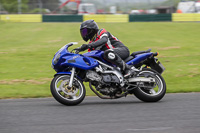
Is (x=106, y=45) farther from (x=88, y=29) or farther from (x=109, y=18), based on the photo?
(x=109, y=18)

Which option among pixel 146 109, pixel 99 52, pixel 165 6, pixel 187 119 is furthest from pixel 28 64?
pixel 165 6

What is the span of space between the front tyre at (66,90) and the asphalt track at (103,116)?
129 millimetres

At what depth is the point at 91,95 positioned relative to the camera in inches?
318

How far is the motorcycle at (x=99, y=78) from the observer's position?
657cm

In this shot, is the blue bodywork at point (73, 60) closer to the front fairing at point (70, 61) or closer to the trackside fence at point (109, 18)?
the front fairing at point (70, 61)

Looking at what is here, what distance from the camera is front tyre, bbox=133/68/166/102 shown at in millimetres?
6922

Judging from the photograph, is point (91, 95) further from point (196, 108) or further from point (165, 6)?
point (165, 6)

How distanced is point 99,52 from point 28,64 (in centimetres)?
643

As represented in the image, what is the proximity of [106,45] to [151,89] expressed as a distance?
120 centimetres

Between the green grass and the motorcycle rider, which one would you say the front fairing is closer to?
the motorcycle rider

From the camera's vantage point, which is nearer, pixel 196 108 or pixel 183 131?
pixel 183 131

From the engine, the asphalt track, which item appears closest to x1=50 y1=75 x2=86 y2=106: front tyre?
the asphalt track

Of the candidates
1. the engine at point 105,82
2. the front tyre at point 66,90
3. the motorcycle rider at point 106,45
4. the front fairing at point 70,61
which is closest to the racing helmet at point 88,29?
the motorcycle rider at point 106,45

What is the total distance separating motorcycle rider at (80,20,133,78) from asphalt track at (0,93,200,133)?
749 millimetres
